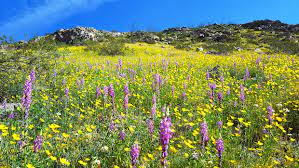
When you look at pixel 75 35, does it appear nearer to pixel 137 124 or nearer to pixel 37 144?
pixel 137 124

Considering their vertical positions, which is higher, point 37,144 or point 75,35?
point 75,35

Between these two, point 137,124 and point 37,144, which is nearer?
point 37,144

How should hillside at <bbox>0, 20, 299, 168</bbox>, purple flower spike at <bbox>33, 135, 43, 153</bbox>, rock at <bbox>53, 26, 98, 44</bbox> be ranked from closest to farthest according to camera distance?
purple flower spike at <bbox>33, 135, 43, 153</bbox> < hillside at <bbox>0, 20, 299, 168</bbox> < rock at <bbox>53, 26, 98, 44</bbox>

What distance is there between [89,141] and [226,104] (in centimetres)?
409

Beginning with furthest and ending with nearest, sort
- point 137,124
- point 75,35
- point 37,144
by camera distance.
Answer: point 75,35, point 137,124, point 37,144

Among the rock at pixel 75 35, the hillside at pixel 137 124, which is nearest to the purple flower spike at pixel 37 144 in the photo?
the hillside at pixel 137 124

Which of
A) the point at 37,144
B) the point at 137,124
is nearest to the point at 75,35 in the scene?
the point at 137,124

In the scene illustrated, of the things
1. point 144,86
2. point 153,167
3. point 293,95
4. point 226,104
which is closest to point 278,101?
point 293,95

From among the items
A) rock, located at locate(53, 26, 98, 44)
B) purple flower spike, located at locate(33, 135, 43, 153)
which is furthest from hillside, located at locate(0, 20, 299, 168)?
rock, located at locate(53, 26, 98, 44)

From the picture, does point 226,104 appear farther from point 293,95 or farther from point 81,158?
point 81,158

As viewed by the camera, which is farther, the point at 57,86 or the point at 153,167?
the point at 57,86

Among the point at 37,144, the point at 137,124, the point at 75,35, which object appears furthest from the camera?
the point at 75,35

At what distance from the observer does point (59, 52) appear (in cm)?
1244

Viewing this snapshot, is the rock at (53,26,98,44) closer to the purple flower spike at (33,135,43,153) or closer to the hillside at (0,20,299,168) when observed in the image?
the hillside at (0,20,299,168)
